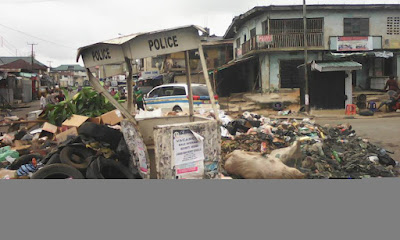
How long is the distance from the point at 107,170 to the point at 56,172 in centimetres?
72

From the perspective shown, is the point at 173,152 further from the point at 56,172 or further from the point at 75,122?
the point at 75,122

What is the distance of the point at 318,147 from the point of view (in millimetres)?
7309

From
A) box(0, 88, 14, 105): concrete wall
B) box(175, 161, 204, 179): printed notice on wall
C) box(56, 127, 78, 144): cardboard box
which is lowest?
box(175, 161, 204, 179): printed notice on wall

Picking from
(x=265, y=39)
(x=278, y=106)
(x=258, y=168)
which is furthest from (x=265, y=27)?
(x=258, y=168)

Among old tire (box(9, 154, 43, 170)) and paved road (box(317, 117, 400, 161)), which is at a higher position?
paved road (box(317, 117, 400, 161))

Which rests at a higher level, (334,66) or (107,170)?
(334,66)

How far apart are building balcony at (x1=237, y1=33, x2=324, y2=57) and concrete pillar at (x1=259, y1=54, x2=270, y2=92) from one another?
78 centimetres

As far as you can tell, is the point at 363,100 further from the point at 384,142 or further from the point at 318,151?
the point at 318,151

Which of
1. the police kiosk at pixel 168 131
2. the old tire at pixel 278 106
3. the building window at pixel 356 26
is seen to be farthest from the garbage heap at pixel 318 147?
the building window at pixel 356 26

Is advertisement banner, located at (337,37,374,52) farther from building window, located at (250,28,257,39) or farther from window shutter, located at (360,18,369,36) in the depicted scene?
building window, located at (250,28,257,39)

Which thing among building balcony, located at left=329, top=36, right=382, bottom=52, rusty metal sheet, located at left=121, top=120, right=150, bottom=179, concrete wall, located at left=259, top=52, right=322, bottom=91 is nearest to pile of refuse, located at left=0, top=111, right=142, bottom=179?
rusty metal sheet, located at left=121, top=120, right=150, bottom=179

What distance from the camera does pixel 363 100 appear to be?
19109mm

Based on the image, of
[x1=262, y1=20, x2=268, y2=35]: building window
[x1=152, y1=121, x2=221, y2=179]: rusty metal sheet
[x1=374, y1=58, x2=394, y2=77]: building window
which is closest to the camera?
[x1=152, y1=121, x2=221, y2=179]: rusty metal sheet

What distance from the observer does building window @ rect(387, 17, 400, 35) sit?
25141 millimetres
